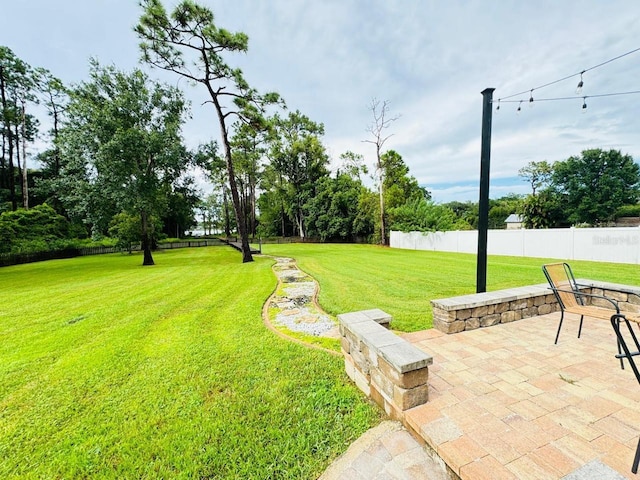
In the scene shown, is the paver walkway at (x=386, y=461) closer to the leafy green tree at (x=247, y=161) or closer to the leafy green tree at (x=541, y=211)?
the leafy green tree at (x=247, y=161)

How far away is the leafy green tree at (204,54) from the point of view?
9.37 meters

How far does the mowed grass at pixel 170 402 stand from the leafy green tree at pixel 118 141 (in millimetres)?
8213

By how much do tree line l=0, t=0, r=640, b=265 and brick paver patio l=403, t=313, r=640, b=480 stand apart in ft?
34.6

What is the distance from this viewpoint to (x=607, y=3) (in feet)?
14.5

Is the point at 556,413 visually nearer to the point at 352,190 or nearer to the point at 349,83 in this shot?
the point at 349,83

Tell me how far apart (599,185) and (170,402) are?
4122cm

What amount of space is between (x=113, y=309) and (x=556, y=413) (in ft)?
20.5

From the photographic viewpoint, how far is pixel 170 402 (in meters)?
2.18

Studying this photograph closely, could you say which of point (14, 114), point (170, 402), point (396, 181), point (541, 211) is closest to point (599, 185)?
point (541, 211)

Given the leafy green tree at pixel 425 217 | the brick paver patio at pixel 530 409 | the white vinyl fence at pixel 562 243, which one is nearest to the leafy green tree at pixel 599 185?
the leafy green tree at pixel 425 217

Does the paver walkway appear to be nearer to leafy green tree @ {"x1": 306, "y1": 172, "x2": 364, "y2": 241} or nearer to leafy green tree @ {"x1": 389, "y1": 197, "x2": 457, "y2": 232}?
leafy green tree @ {"x1": 389, "y1": 197, "x2": 457, "y2": 232}

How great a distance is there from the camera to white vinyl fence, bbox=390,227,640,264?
27.3 ft

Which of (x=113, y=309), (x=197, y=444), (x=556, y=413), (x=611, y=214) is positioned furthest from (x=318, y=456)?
(x=611, y=214)

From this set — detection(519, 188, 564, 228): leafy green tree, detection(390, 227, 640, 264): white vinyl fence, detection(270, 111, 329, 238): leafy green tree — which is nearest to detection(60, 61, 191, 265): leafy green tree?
detection(390, 227, 640, 264): white vinyl fence
